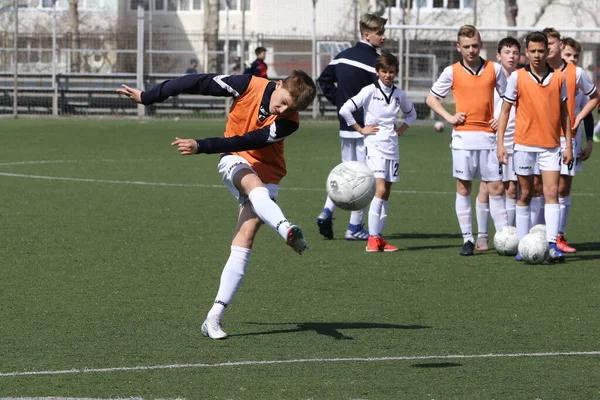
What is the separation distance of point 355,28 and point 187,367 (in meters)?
32.5

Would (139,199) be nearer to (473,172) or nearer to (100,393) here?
(473,172)

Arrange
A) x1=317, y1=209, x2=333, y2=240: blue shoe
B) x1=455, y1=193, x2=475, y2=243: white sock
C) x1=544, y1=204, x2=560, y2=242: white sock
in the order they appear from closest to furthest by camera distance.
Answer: x1=544, y1=204, x2=560, y2=242: white sock < x1=455, y1=193, x2=475, y2=243: white sock < x1=317, y1=209, x2=333, y2=240: blue shoe

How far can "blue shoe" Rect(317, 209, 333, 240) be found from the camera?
1182 cm

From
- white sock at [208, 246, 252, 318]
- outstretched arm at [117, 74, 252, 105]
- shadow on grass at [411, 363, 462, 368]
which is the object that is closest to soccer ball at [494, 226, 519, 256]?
white sock at [208, 246, 252, 318]

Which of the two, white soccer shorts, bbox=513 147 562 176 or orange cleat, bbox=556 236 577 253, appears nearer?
white soccer shorts, bbox=513 147 562 176

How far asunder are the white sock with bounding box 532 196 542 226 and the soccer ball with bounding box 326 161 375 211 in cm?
328

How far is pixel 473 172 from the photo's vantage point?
432 inches

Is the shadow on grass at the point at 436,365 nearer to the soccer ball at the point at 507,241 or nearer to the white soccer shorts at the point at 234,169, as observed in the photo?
the white soccer shorts at the point at 234,169

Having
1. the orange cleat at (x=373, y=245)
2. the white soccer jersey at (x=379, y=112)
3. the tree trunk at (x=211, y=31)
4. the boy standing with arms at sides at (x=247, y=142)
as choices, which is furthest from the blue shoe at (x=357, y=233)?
the tree trunk at (x=211, y=31)

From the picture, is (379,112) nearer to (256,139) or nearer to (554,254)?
(554,254)

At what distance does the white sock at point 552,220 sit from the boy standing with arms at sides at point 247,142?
147 inches

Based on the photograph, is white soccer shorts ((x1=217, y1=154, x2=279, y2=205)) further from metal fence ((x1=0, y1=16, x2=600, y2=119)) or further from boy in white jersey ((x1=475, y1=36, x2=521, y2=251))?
metal fence ((x1=0, y1=16, x2=600, y2=119))

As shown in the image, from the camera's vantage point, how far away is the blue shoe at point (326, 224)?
38.8ft

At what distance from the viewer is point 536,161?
10.3 meters
